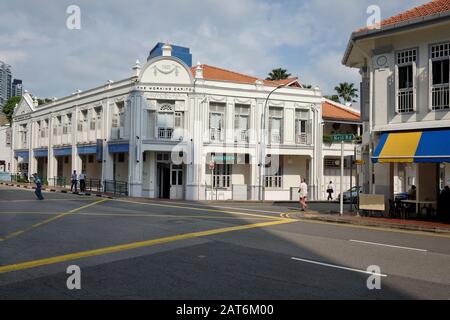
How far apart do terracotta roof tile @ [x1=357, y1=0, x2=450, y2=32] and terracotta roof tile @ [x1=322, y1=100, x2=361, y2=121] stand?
58.7 feet

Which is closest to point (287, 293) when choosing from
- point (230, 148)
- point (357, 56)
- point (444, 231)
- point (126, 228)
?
point (126, 228)

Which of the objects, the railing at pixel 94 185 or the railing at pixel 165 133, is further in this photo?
the railing at pixel 94 185

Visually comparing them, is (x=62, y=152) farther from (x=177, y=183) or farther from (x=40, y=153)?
(x=177, y=183)

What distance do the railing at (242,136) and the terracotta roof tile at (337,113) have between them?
819cm

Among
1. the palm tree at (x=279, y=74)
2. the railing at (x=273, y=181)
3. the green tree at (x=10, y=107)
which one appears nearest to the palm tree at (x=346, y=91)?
the palm tree at (x=279, y=74)

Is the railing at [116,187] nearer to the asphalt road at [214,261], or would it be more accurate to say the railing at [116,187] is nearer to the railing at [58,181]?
the railing at [58,181]

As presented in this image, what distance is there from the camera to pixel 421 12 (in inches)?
670

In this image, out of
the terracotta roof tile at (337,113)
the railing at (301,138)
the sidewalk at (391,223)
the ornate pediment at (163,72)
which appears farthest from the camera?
the terracotta roof tile at (337,113)

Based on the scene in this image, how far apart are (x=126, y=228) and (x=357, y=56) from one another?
47.7 feet

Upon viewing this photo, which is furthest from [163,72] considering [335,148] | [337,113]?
[337,113]

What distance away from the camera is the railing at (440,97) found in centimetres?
1602

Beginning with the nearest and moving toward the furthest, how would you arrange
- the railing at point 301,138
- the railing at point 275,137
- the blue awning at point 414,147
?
the blue awning at point 414,147 < the railing at point 275,137 < the railing at point 301,138
